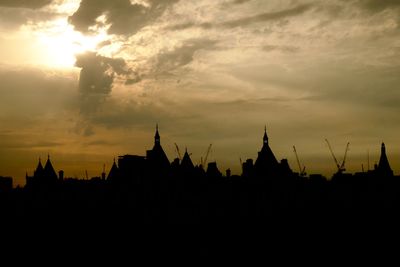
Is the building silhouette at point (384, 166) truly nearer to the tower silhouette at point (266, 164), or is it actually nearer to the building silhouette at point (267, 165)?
the building silhouette at point (267, 165)

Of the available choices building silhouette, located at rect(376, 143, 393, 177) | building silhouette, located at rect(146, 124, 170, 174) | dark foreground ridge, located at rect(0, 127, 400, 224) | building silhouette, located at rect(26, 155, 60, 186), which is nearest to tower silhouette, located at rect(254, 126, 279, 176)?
dark foreground ridge, located at rect(0, 127, 400, 224)

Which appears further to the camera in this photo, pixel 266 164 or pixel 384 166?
pixel 384 166

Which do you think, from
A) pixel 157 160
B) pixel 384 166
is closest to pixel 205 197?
pixel 157 160

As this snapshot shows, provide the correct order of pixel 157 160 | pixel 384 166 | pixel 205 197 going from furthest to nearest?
pixel 384 166 → pixel 205 197 → pixel 157 160

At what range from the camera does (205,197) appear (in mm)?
103500

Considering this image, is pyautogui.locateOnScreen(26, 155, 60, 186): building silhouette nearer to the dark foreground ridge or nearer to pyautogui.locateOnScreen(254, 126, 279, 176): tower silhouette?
the dark foreground ridge

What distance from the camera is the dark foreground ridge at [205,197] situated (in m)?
97.8

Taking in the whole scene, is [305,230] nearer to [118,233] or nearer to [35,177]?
[118,233]

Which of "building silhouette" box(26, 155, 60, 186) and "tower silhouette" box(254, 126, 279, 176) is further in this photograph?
"building silhouette" box(26, 155, 60, 186)

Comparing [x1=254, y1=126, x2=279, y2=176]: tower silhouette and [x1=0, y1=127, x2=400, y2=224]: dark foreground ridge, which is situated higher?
[x1=254, y1=126, x2=279, y2=176]: tower silhouette

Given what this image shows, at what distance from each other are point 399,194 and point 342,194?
10.7 metres

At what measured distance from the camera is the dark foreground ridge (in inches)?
3848

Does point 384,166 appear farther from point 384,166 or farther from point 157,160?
point 157,160

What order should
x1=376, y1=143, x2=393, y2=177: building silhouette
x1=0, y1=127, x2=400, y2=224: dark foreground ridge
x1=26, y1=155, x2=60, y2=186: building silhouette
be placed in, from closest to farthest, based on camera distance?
1. x1=0, y1=127, x2=400, y2=224: dark foreground ridge
2. x1=376, y1=143, x2=393, y2=177: building silhouette
3. x1=26, y1=155, x2=60, y2=186: building silhouette
